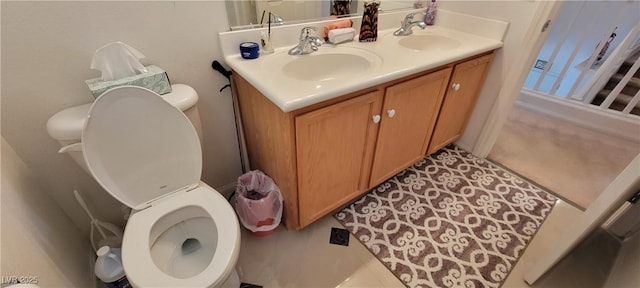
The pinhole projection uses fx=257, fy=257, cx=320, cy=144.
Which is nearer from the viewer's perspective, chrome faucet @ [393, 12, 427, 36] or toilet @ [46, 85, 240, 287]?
toilet @ [46, 85, 240, 287]

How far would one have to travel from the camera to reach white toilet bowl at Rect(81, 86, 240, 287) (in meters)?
0.81

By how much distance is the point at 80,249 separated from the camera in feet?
3.59

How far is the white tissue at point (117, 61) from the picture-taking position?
884mm

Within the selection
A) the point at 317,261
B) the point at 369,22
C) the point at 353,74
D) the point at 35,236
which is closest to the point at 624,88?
the point at 369,22

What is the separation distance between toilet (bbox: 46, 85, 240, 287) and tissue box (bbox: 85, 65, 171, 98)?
0.10 meters

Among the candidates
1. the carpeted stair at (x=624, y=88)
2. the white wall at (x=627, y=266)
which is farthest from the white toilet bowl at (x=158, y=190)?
the carpeted stair at (x=624, y=88)

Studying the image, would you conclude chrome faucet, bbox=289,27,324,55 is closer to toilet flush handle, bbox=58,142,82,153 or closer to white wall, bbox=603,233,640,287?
toilet flush handle, bbox=58,142,82,153

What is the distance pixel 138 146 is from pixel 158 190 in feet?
0.64

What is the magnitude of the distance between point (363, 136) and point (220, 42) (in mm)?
749

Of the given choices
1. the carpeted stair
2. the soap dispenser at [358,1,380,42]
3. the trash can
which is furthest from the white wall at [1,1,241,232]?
the carpeted stair

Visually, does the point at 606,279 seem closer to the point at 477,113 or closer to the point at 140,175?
the point at 477,113

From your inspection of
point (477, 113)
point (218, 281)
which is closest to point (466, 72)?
point (477, 113)

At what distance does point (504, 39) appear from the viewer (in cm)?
152

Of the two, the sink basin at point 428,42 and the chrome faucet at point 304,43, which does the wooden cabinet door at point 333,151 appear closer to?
the chrome faucet at point 304,43
